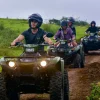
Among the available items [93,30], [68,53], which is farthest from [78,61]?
[93,30]

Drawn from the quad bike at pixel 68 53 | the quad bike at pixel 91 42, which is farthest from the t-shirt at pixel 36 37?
the quad bike at pixel 91 42

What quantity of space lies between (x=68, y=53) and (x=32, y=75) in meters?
8.88

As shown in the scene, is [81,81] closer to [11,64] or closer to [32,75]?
[32,75]

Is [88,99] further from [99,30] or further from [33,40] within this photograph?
[99,30]

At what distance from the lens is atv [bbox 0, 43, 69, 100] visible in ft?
30.1

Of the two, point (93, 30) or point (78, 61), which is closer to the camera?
point (78, 61)

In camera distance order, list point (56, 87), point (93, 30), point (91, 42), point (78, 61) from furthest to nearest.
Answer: point (93, 30), point (91, 42), point (78, 61), point (56, 87)

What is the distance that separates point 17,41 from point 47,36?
0.94 metres

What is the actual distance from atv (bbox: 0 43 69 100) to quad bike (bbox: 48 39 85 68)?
817 centimetres

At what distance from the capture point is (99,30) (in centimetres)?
2602

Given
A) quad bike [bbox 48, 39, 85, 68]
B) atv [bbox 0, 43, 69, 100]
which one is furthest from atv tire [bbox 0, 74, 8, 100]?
quad bike [bbox 48, 39, 85, 68]

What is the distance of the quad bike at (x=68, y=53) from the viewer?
707 inches

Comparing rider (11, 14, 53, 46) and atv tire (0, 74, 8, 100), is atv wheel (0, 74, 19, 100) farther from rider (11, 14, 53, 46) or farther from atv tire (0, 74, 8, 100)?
rider (11, 14, 53, 46)

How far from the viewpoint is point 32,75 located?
9242 millimetres
